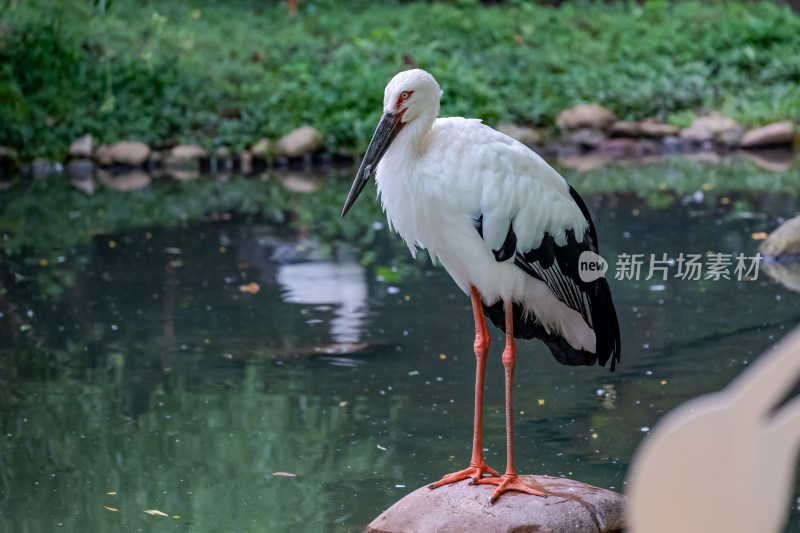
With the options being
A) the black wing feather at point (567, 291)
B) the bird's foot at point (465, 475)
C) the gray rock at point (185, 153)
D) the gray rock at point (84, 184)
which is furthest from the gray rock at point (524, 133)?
the bird's foot at point (465, 475)

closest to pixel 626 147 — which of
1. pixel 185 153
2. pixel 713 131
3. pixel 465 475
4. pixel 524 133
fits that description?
pixel 713 131

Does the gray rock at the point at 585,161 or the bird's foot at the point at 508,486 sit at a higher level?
the gray rock at the point at 585,161

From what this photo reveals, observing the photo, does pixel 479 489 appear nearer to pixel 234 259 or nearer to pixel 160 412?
pixel 160 412

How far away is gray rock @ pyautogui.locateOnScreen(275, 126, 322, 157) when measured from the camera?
43.7ft

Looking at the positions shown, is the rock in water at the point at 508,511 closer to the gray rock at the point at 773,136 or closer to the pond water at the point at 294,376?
the pond water at the point at 294,376

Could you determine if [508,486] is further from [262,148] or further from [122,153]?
[122,153]

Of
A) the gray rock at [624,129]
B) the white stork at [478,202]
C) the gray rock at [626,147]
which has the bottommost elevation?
the gray rock at [626,147]

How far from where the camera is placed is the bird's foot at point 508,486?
139 inches

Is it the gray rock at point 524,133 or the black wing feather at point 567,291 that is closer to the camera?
the black wing feather at point 567,291

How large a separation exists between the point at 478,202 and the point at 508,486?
937 mm

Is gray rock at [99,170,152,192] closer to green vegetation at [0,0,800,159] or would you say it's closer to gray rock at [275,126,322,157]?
green vegetation at [0,0,800,159]

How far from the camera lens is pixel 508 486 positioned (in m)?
3.57

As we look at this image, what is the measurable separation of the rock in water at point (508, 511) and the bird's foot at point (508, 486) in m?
0.02

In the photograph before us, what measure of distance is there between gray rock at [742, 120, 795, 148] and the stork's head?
10406 millimetres
